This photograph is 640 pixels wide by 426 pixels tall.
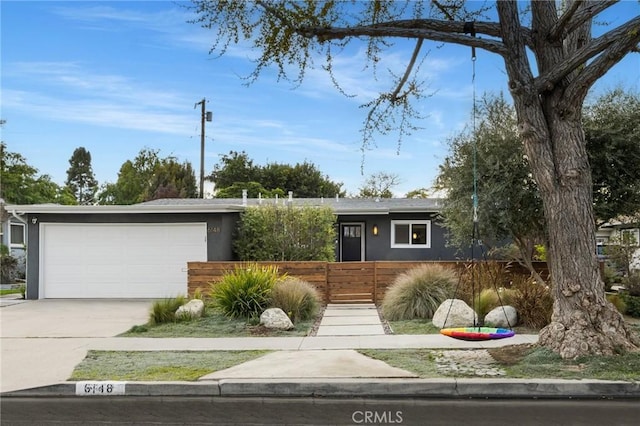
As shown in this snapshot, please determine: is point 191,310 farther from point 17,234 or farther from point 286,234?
point 17,234

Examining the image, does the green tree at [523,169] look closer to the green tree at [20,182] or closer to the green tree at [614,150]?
the green tree at [614,150]

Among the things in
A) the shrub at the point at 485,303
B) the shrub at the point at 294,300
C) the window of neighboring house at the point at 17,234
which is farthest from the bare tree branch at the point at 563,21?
the window of neighboring house at the point at 17,234

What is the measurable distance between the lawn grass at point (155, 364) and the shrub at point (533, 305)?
5.09m

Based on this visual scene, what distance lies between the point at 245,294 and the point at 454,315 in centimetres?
418

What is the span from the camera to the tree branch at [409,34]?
Answer: 26.8ft

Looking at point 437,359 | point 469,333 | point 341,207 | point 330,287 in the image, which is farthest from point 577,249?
point 341,207

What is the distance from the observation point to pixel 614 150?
37.2 feet

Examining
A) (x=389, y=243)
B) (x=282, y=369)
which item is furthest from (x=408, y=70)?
(x=389, y=243)

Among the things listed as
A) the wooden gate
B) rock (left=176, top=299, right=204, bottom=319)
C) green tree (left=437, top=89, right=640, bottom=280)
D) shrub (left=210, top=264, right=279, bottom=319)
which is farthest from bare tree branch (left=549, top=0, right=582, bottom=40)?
rock (left=176, top=299, right=204, bottom=319)

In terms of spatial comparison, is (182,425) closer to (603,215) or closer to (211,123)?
(603,215)

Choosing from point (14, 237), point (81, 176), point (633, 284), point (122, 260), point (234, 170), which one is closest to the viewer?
point (633, 284)

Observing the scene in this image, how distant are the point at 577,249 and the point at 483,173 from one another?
4376 millimetres

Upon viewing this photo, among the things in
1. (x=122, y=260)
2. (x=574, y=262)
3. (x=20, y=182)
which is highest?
(x=20, y=182)

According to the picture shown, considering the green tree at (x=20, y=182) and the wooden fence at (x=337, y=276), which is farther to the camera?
the green tree at (x=20, y=182)
